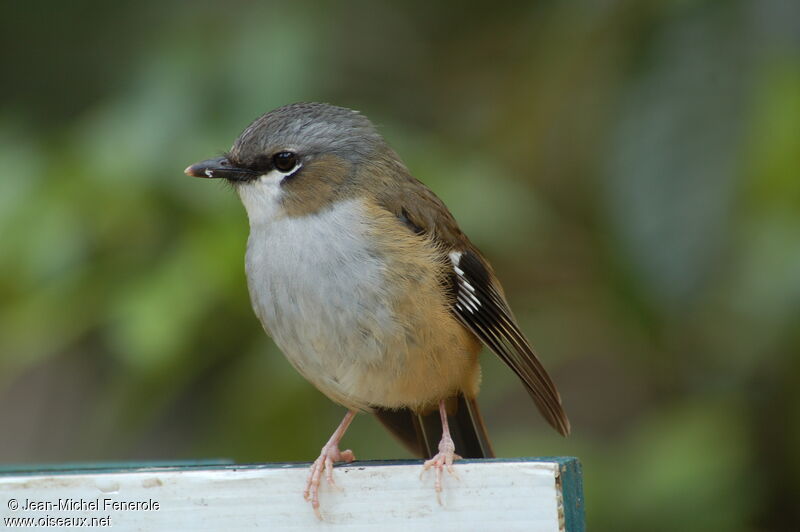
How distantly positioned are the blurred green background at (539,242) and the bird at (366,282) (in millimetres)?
441

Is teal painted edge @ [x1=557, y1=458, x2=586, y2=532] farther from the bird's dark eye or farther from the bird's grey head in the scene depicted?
the bird's dark eye

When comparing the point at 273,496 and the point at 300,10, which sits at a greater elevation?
the point at 300,10

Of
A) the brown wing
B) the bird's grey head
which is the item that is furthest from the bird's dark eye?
the brown wing

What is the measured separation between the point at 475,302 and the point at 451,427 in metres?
0.48

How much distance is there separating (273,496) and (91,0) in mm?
4076

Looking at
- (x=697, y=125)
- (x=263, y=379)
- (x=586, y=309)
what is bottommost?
(x=263, y=379)

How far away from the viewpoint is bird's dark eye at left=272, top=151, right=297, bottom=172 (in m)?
3.53

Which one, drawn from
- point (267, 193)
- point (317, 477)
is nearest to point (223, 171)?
point (267, 193)

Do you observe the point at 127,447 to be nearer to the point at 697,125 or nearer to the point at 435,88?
the point at 435,88

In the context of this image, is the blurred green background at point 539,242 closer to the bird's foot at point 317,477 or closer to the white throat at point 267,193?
the white throat at point 267,193

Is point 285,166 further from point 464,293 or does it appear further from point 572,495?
point 572,495

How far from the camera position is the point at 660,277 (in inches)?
137

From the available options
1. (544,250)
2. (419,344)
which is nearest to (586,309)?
(544,250)

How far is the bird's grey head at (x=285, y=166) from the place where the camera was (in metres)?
3.51
